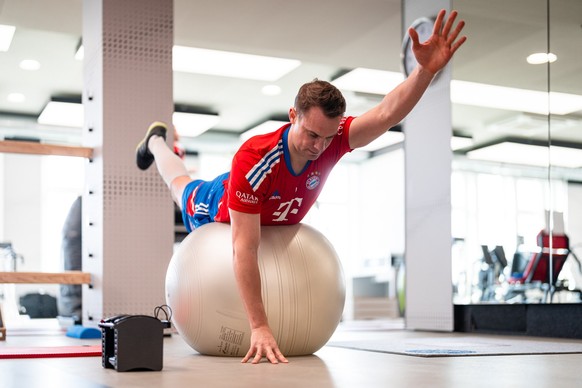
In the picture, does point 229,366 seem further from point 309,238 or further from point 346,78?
point 346,78

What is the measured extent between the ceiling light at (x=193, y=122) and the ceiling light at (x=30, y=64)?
2350mm

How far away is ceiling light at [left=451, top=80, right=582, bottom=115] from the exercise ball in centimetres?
223

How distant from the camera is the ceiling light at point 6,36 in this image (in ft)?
20.9

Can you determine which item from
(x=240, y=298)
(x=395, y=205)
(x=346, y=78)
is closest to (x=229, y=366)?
(x=240, y=298)

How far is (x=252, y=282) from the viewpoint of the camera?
85.0 inches

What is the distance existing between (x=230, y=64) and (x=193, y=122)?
3.01m

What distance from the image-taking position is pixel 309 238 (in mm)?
2451

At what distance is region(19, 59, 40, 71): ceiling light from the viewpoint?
300 inches

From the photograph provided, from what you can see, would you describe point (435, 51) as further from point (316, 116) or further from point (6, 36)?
point (6, 36)

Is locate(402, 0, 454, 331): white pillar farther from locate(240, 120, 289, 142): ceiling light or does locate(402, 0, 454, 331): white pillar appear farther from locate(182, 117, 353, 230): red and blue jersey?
locate(240, 120, 289, 142): ceiling light

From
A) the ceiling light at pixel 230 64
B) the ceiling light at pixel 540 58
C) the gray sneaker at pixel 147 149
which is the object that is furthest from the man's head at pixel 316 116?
the ceiling light at pixel 230 64

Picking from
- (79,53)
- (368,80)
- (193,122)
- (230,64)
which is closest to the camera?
(79,53)

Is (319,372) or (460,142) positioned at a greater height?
(460,142)

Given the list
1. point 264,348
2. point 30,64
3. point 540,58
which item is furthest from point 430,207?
point 30,64
